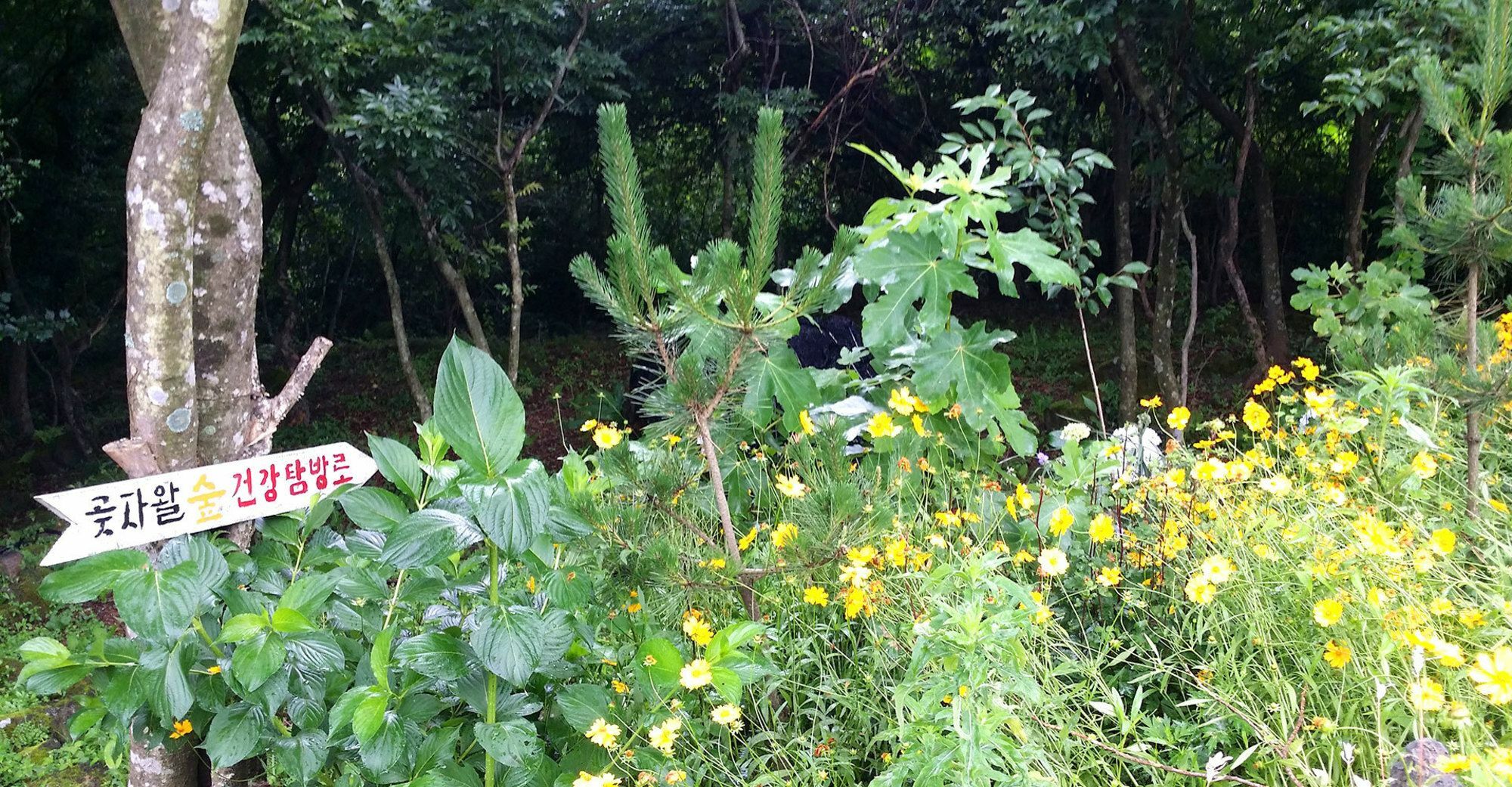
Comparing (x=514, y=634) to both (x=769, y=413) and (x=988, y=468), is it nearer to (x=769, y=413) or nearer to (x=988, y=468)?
(x=769, y=413)

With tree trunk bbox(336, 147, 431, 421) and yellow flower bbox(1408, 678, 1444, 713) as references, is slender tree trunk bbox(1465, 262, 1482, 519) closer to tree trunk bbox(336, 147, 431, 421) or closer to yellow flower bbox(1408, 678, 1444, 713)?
yellow flower bbox(1408, 678, 1444, 713)

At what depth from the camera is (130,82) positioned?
6.88 metres

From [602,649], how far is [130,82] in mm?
7557

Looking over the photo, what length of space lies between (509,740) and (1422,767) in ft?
3.98

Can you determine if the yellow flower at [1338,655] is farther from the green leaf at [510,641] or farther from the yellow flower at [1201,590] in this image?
the green leaf at [510,641]

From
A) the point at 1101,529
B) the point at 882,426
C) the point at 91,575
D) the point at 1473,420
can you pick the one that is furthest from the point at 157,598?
the point at 1473,420

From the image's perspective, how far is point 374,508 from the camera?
141cm

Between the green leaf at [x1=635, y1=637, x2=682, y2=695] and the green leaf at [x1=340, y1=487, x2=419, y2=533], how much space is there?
442 mm

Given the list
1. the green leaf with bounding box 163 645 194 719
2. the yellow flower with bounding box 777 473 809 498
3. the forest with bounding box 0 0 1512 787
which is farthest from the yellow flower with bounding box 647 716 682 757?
the green leaf with bounding box 163 645 194 719

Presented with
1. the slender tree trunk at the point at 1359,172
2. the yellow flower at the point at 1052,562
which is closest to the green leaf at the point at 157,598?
the yellow flower at the point at 1052,562

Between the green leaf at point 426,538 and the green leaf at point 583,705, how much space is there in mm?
283

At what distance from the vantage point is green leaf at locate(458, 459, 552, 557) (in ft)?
3.89

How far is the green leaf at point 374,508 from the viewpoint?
4.57ft

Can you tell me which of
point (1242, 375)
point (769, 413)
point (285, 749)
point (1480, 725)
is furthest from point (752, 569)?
point (1242, 375)
